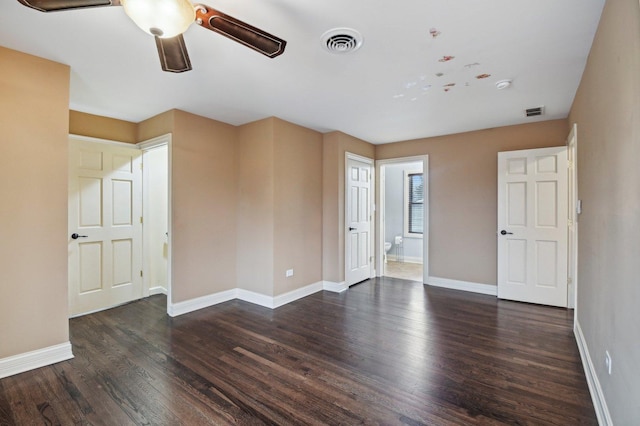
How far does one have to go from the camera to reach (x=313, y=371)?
2340mm

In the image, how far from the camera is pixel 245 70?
258 cm

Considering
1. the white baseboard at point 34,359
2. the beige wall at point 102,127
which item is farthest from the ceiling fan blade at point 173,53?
the beige wall at point 102,127

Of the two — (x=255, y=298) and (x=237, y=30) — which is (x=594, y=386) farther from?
(x=255, y=298)

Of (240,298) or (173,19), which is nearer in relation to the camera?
(173,19)

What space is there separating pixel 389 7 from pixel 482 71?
4.17 feet

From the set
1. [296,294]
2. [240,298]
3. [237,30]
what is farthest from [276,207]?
[237,30]

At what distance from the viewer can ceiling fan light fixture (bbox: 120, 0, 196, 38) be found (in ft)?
4.35

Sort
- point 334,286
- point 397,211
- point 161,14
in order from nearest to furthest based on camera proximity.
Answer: point 161,14 → point 334,286 → point 397,211

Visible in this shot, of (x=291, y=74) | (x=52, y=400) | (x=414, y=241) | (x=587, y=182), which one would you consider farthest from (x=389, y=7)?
(x=414, y=241)

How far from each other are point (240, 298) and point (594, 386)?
3.64 m

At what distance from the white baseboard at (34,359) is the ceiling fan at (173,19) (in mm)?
2451

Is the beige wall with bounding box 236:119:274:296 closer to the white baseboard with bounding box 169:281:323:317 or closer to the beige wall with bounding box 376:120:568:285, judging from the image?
the white baseboard with bounding box 169:281:323:317

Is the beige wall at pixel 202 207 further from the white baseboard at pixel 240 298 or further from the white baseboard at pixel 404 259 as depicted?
the white baseboard at pixel 404 259

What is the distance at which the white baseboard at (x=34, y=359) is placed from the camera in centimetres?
226
